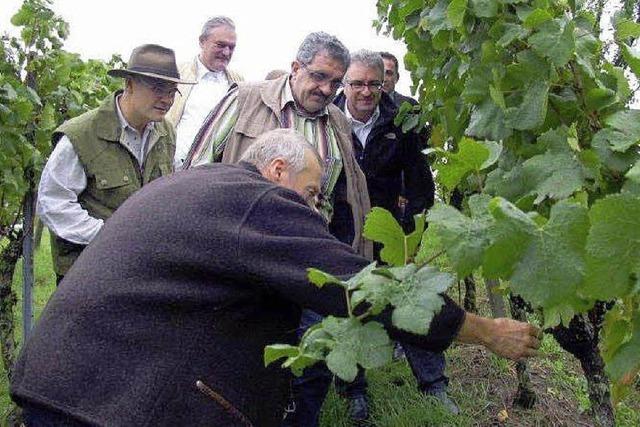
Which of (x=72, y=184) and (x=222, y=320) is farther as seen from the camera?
(x=72, y=184)

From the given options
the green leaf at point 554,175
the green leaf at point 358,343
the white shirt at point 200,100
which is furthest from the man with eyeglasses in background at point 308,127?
the green leaf at point 358,343

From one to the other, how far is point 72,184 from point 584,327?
2240mm

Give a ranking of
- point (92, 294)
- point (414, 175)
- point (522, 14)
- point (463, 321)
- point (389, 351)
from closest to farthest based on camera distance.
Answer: point (389, 351), point (522, 14), point (463, 321), point (92, 294), point (414, 175)

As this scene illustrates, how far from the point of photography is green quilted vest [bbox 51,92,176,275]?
3539mm

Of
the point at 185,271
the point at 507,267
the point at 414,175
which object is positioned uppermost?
the point at 507,267

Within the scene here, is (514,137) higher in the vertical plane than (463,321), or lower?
higher

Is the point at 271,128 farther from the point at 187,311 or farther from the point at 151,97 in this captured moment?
the point at 187,311

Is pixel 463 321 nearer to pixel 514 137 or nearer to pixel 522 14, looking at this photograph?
pixel 514 137

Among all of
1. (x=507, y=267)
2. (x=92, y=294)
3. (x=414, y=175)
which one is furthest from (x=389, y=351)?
(x=414, y=175)

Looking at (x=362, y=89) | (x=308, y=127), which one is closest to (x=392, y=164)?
(x=362, y=89)

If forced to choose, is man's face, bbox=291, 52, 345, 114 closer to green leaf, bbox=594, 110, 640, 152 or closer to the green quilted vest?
the green quilted vest

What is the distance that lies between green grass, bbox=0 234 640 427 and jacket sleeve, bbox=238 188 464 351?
191cm

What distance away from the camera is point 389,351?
1269mm

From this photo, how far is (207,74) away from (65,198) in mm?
1612
